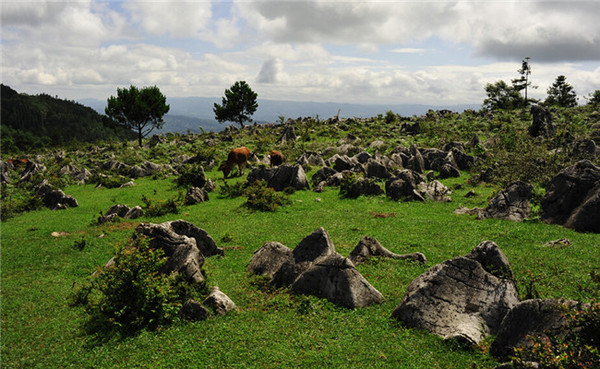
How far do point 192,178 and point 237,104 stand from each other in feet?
204

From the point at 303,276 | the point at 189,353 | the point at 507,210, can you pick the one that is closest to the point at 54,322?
the point at 189,353

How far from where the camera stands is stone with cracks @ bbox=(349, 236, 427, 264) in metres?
16.3

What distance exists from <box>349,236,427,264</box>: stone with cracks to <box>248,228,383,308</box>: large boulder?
2.03 meters

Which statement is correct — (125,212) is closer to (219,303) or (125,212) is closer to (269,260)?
(269,260)

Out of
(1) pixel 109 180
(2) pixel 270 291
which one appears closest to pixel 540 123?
(2) pixel 270 291

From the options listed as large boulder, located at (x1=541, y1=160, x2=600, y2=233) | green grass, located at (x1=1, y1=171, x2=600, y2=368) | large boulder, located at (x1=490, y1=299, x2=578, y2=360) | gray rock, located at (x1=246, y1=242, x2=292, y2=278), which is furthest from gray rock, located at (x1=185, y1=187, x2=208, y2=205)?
large boulder, located at (x1=541, y1=160, x2=600, y2=233)

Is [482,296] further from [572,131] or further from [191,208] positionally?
[572,131]

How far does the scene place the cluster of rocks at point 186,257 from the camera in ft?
41.0

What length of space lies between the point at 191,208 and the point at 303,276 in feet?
58.5

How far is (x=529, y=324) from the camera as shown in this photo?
362 inches

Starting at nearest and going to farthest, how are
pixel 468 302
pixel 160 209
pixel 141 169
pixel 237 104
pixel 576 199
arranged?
pixel 468 302 < pixel 576 199 < pixel 160 209 < pixel 141 169 < pixel 237 104

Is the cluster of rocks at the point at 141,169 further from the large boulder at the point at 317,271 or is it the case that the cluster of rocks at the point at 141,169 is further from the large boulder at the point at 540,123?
the large boulder at the point at 540,123

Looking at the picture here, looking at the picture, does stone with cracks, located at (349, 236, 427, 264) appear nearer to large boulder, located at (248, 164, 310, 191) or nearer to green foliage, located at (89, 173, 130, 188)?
large boulder, located at (248, 164, 310, 191)

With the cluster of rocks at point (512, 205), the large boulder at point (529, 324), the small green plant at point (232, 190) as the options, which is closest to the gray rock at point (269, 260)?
the large boulder at point (529, 324)
